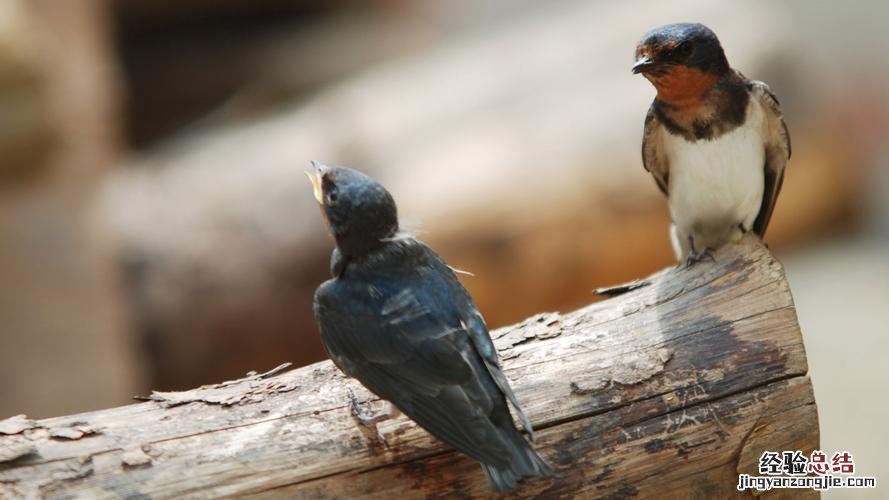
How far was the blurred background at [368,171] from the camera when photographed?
4676 millimetres

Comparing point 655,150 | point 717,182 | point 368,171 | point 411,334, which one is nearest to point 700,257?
point 717,182

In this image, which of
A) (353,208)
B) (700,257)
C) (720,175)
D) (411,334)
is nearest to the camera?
(411,334)

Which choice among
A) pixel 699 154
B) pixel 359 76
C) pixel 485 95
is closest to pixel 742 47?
pixel 485 95

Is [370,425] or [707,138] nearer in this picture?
[370,425]

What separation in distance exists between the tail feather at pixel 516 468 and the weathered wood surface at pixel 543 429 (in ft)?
0.53

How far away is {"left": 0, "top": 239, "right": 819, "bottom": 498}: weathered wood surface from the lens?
7.45ft

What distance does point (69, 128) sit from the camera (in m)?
4.66

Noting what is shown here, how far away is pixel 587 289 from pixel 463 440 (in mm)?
3892

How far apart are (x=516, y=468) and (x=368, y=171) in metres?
4.15

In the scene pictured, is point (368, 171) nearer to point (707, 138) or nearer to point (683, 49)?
point (707, 138)

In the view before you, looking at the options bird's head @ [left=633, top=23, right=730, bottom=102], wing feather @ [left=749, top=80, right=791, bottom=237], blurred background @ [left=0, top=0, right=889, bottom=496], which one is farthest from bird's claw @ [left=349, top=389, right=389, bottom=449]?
blurred background @ [left=0, top=0, right=889, bottom=496]

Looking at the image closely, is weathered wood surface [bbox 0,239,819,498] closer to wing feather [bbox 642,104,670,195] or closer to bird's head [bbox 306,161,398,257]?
bird's head [bbox 306,161,398,257]

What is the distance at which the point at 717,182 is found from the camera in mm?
3025

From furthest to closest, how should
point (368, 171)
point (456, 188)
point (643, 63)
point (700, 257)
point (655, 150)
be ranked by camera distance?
1. point (368, 171)
2. point (456, 188)
3. point (655, 150)
4. point (700, 257)
5. point (643, 63)
